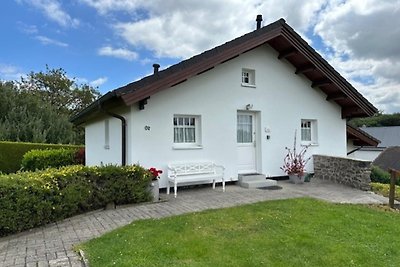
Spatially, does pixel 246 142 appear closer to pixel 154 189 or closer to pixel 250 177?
pixel 250 177

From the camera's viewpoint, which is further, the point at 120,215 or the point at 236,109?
the point at 236,109

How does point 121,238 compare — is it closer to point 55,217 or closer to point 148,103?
point 55,217

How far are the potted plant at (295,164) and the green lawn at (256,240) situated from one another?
13.7 feet

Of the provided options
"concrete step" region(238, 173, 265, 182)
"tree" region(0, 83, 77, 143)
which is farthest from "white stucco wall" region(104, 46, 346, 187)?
"tree" region(0, 83, 77, 143)

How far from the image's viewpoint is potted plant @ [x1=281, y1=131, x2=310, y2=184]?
36.0 ft

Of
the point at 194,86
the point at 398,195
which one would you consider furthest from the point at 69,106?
the point at 398,195

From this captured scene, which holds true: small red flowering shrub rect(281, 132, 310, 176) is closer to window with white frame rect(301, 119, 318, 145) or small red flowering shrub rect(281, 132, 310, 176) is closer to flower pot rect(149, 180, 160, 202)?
window with white frame rect(301, 119, 318, 145)

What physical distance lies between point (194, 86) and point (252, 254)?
642cm

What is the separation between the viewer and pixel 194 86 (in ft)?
32.6

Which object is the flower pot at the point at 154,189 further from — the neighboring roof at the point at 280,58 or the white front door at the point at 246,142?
the white front door at the point at 246,142

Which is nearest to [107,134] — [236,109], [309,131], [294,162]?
[236,109]

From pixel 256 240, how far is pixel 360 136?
39.4ft

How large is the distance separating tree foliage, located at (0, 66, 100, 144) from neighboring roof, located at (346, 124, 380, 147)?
20.6m

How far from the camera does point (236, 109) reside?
1072cm
